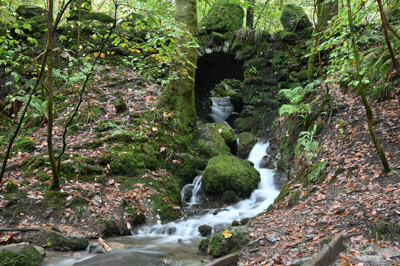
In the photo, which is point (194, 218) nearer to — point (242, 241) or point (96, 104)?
point (242, 241)

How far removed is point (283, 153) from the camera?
28.4ft

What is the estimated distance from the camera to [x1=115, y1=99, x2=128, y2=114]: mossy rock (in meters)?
8.72

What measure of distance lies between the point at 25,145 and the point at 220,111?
13.8 m

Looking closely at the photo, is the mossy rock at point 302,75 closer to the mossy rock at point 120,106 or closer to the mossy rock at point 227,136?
the mossy rock at point 227,136

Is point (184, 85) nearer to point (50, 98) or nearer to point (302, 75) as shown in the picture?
point (50, 98)

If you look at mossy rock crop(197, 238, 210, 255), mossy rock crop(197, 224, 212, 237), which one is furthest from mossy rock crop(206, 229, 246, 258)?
mossy rock crop(197, 224, 212, 237)

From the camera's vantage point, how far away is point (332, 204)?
4086 millimetres

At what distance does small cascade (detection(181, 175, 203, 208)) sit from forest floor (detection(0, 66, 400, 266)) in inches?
73.9

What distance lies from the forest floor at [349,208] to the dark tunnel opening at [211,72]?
983 centimetres

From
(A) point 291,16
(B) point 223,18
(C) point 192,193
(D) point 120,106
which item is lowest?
(C) point 192,193

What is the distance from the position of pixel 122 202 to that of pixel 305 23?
43.3ft

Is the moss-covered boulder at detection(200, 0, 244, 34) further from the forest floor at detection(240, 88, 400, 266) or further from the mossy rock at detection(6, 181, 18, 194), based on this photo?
the mossy rock at detection(6, 181, 18, 194)

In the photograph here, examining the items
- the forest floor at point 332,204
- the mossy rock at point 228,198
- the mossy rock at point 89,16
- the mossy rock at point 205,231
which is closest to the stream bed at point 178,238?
the mossy rock at point 205,231

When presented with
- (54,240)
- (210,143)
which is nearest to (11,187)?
(54,240)
